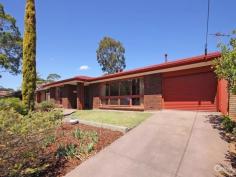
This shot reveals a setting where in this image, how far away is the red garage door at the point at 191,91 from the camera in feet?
37.2

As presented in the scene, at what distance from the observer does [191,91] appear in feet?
39.4

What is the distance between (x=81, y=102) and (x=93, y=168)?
14.3m

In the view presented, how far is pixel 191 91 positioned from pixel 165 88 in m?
1.74

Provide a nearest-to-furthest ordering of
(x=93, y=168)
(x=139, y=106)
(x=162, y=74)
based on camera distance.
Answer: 1. (x=93, y=168)
2. (x=162, y=74)
3. (x=139, y=106)

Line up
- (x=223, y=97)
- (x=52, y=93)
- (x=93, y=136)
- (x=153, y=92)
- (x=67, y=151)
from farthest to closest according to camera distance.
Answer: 1. (x=52, y=93)
2. (x=153, y=92)
3. (x=223, y=97)
4. (x=93, y=136)
5. (x=67, y=151)

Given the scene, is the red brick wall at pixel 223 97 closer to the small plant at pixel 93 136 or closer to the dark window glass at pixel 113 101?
the small plant at pixel 93 136

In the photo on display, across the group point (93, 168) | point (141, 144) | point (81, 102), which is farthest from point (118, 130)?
point (81, 102)

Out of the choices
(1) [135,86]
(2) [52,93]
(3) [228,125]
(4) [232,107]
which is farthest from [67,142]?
(2) [52,93]

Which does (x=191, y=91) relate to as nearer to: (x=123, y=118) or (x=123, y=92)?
(x=123, y=118)

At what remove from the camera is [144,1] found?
42.0 feet

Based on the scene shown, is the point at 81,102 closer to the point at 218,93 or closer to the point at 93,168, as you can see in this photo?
the point at 218,93

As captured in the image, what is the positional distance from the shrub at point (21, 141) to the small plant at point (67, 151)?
460mm

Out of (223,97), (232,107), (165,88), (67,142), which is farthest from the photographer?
(165,88)

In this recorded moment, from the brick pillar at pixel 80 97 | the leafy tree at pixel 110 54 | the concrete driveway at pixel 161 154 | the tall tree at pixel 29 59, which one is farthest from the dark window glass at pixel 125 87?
the leafy tree at pixel 110 54
